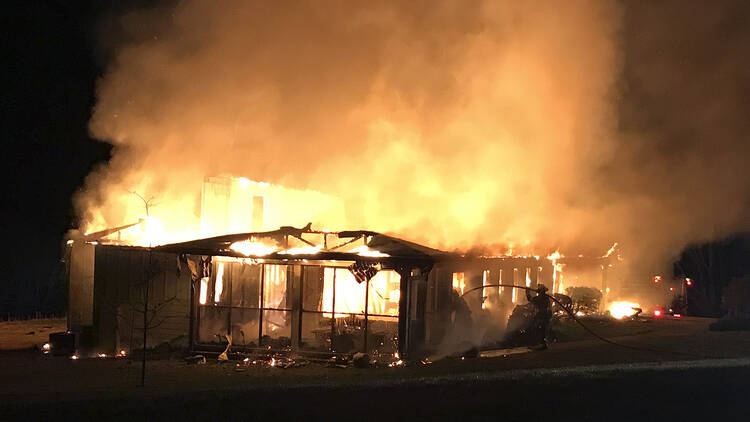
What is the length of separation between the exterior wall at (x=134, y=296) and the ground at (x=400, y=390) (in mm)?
1973

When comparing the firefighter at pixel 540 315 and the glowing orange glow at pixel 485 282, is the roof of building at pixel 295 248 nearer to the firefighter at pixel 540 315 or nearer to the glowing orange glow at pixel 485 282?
the firefighter at pixel 540 315

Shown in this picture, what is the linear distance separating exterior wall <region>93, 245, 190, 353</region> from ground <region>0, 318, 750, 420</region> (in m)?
1.97

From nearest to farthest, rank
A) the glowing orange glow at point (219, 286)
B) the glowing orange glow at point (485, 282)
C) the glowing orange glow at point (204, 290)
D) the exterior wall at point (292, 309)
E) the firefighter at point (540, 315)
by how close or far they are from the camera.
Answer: the exterior wall at point (292, 309) → the glowing orange glow at point (204, 290) → the glowing orange glow at point (219, 286) → the firefighter at point (540, 315) → the glowing orange glow at point (485, 282)

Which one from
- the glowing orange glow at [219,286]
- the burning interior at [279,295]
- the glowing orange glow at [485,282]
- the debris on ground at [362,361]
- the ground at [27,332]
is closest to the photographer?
the debris on ground at [362,361]

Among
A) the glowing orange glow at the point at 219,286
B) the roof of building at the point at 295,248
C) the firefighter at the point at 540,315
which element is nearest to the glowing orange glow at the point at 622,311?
the firefighter at the point at 540,315

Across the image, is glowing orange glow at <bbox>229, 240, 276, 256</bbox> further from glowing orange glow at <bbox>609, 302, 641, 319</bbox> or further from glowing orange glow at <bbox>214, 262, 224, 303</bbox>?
glowing orange glow at <bbox>609, 302, 641, 319</bbox>

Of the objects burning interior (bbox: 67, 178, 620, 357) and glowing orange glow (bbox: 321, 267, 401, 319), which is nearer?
burning interior (bbox: 67, 178, 620, 357)

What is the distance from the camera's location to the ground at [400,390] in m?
9.05

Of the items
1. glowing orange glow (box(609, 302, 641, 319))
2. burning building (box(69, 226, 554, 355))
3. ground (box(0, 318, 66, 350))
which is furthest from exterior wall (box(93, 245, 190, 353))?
glowing orange glow (box(609, 302, 641, 319))

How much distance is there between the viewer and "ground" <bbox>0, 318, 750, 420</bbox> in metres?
9.05

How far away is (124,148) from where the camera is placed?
26469 mm

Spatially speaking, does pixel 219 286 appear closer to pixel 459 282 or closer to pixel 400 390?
pixel 459 282

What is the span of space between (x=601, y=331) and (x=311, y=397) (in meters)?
14.8

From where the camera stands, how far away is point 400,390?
10.5 m
